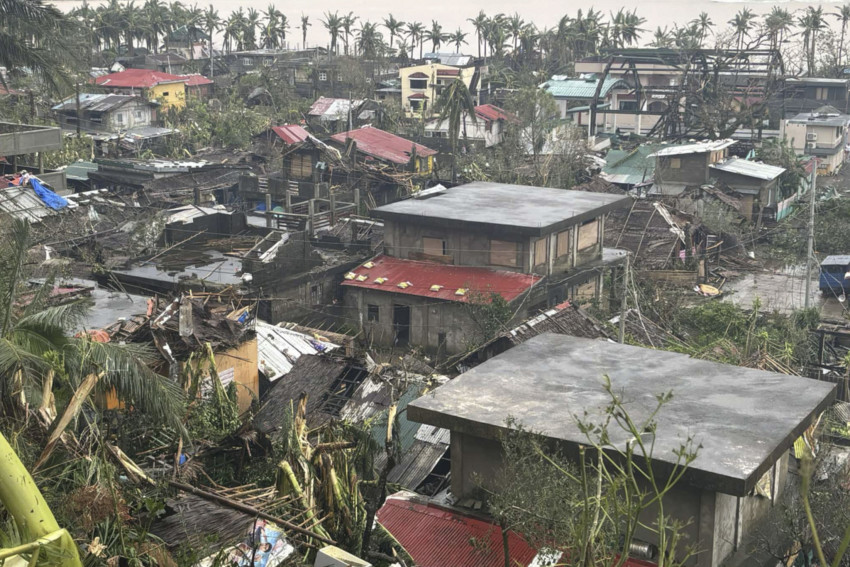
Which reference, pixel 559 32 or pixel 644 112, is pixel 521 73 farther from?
pixel 644 112

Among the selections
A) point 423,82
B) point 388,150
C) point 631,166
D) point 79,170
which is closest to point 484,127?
point 423,82

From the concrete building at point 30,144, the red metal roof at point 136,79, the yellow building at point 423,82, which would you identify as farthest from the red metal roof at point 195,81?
the concrete building at point 30,144

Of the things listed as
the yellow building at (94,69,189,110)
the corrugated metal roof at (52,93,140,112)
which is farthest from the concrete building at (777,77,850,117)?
the corrugated metal roof at (52,93,140,112)

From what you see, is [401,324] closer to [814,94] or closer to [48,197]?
[48,197]

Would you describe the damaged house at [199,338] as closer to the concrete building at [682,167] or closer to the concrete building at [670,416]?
the concrete building at [670,416]

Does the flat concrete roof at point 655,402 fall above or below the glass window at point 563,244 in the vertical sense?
above

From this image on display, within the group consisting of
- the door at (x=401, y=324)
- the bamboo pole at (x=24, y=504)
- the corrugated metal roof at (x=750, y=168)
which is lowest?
the door at (x=401, y=324)
